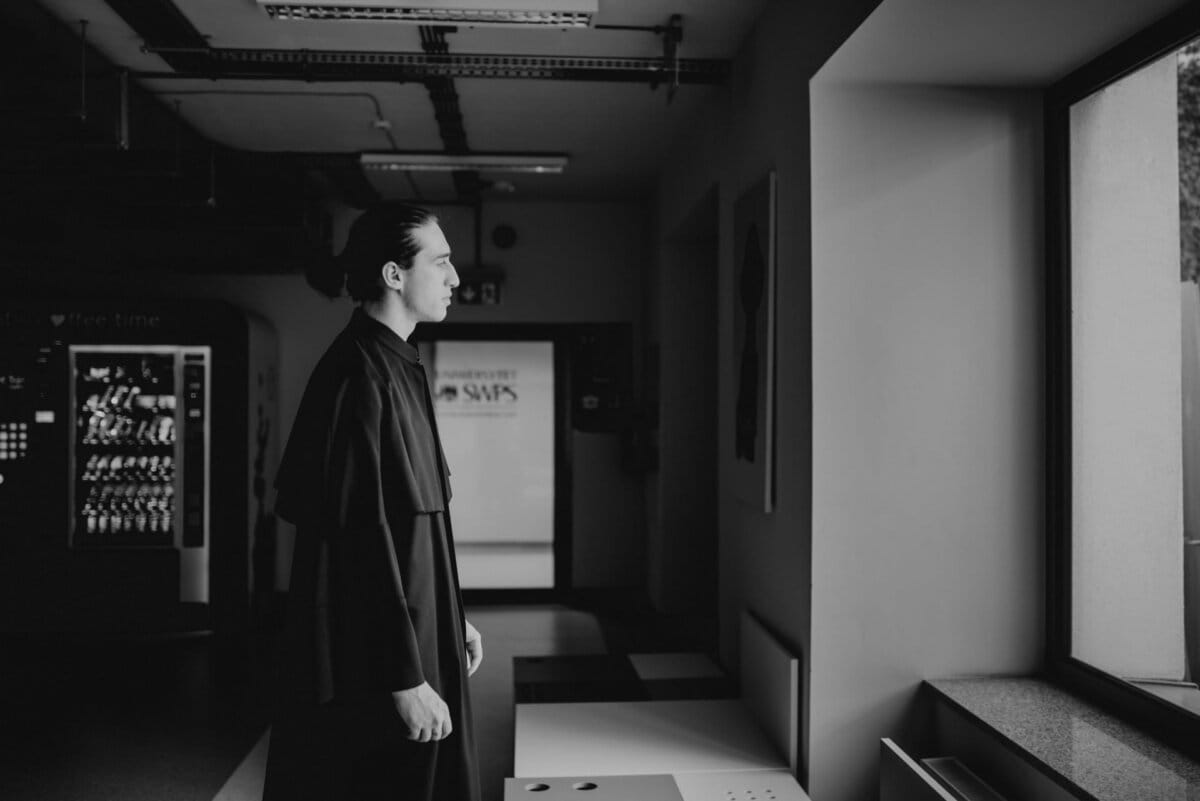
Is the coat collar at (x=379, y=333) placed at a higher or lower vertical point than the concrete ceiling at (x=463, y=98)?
lower

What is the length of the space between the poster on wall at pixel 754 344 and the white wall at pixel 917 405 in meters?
0.43

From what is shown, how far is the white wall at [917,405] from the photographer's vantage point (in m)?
2.66

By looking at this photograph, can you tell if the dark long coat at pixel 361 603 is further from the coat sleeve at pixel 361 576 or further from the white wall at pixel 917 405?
the white wall at pixel 917 405

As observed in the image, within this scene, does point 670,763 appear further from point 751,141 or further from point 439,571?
point 751,141

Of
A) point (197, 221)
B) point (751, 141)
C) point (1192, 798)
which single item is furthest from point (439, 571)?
point (197, 221)

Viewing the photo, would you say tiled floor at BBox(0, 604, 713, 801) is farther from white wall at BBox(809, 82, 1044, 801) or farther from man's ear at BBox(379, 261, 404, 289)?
man's ear at BBox(379, 261, 404, 289)

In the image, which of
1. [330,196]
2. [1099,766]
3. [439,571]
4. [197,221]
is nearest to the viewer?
[439,571]

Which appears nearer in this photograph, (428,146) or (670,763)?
(670,763)

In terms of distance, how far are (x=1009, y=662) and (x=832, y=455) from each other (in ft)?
2.78

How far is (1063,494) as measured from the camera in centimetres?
264

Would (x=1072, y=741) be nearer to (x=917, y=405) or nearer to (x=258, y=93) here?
(x=917, y=405)

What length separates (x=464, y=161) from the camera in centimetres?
488

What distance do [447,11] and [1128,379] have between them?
2329 mm

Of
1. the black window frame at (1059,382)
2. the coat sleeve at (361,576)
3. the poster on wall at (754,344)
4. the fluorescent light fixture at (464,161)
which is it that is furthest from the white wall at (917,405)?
the fluorescent light fixture at (464,161)
